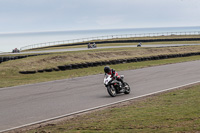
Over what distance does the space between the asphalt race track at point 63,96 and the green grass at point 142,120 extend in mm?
1329

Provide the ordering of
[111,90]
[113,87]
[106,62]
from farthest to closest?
1. [106,62]
2. [113,87]
3. [111,90]

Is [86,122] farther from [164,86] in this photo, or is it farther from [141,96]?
[164,86]

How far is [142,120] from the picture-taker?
8.88 meters

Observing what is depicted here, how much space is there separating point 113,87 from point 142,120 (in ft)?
18.7

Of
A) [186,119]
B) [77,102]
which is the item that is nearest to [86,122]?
[186,119]

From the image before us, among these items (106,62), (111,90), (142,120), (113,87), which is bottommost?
(142,120)

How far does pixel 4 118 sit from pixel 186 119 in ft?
17.7

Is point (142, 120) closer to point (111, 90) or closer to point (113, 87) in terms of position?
point (111, 90)

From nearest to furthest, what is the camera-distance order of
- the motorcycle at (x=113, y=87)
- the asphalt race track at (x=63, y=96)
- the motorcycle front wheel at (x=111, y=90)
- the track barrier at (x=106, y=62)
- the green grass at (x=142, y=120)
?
the green grass at (x=142, y=120), the asphalt race track at (x=63, y=96), the motorcycle at (x=113, y=87), the motorcycle front wheel at (x=111, y=90), the track barrier at (x=106, y=62)

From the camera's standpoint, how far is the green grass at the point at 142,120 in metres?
7.88

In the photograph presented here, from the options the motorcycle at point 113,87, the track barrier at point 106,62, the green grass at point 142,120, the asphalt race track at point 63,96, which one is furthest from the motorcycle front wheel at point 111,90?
the track barrier at point 106,62

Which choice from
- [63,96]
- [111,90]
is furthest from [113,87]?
[63,96]

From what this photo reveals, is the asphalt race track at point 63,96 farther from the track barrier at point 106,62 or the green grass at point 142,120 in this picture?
the track barrier at point 106,62

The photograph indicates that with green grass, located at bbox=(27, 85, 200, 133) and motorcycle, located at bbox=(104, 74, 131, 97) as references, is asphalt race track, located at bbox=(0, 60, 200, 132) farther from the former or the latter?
green grass, located at bbox=(27, 85, 200, 133)
